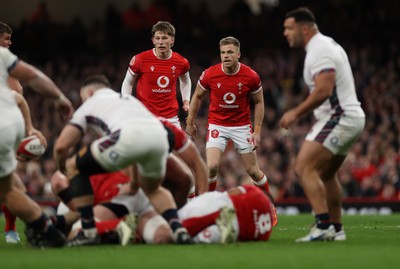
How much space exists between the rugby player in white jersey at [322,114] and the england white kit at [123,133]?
1.31 meters

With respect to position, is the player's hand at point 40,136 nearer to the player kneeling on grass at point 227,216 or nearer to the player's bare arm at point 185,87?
the player kneeling on grass at point 227,216

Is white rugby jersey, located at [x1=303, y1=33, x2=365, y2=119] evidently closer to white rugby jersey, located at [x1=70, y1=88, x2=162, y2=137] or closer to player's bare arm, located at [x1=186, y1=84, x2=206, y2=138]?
white rugby jersey, located at [x1=70, y1=88, x2=162, y2=137]

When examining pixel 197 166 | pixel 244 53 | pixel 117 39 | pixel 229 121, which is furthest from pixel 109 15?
pixel 197 166

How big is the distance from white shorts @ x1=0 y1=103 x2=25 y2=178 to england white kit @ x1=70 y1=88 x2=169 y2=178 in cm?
58

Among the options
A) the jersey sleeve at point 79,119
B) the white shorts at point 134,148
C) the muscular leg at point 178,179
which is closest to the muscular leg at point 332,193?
the muscular leg at point 178,179

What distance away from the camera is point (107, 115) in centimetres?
917

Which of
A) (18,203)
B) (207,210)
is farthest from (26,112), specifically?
(207,210)

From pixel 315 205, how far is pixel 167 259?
217 centimetres

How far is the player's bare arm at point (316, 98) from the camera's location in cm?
945

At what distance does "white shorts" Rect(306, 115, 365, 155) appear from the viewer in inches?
382

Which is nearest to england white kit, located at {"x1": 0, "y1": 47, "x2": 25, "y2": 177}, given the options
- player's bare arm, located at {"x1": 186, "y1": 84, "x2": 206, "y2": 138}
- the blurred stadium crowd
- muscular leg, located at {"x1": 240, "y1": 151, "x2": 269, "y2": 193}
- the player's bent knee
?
the player's bent knee

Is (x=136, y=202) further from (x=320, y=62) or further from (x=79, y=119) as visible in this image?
(x=320, y=62)

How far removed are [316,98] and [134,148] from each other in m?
1.92

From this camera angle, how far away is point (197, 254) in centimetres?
843
